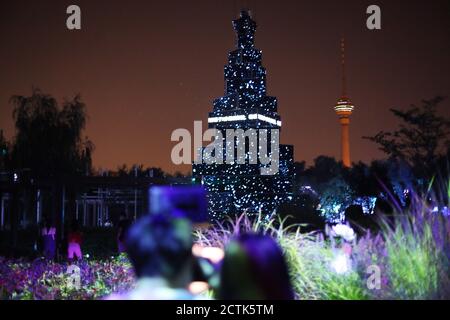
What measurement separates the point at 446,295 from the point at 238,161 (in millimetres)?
68692

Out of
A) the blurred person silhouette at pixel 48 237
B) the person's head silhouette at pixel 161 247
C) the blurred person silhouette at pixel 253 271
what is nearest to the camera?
the person's head silhouette at pixel 161 247

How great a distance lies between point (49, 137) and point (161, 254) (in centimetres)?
2448

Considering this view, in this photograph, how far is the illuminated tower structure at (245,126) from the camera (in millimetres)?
70625

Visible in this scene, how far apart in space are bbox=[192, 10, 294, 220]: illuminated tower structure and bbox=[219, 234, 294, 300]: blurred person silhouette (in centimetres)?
6306

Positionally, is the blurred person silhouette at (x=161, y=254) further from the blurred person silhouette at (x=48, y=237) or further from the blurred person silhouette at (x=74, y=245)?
the blurred person silhouette at (x=48, y=237)

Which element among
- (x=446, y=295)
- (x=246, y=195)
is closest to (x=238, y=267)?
(x=446, y=295)

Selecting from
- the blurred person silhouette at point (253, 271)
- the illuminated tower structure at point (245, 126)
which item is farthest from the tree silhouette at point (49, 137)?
the illuminated tower structure at point (245, 126)

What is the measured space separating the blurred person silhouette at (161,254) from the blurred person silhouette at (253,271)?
42 cm

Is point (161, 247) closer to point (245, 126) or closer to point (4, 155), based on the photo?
point (4, 155)

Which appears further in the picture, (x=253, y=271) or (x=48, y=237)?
(x=48, y=237)

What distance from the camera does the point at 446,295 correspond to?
6.57 m

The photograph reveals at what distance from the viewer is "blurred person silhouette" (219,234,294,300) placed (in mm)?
4965

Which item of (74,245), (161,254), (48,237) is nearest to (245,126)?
(48,237)

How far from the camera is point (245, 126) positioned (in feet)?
242
